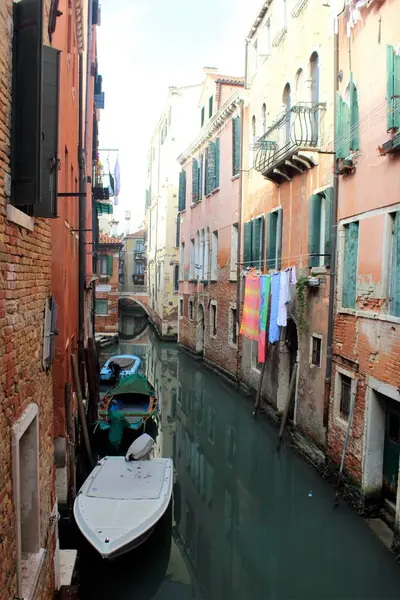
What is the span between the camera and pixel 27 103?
9.77ft

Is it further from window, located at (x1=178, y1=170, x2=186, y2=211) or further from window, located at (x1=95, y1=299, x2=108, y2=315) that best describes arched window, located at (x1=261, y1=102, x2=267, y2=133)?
window, located at (x1=95, y1=299, x2=108, y2=315)

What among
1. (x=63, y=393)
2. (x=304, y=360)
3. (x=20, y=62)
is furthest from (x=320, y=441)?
(x=20, y=62)

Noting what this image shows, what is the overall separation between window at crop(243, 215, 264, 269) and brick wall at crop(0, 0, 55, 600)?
34.0 ft

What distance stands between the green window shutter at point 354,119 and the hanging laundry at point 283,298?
3017 mm

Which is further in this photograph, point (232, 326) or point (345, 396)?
point (232, 326)

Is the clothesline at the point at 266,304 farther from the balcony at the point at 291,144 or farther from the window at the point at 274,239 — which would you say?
the balcony at the point at 291,144

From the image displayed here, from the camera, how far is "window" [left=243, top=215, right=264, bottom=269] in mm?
14094

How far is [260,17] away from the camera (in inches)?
558

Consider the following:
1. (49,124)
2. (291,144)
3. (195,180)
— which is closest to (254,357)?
(291,144)

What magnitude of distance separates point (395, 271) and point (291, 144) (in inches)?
173

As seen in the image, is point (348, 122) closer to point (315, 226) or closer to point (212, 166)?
point (315, 226)

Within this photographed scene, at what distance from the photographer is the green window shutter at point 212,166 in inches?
758

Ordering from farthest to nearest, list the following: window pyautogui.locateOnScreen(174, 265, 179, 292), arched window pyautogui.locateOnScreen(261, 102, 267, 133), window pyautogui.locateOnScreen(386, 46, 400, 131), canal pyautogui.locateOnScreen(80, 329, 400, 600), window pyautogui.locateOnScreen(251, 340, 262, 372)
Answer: window pyautogui.locateOnScreen(174, 265, 179, 292), window pyautogui.locateOnScreen(251, 340, 262, 372), arched window pyautogui.locateOnScreen(261, 102, 267, 133), window pyautogui.locateOnScreen(386, 46, 400, 131), canal pyautogui.locateOnScreen(80, 329, 400, 600)

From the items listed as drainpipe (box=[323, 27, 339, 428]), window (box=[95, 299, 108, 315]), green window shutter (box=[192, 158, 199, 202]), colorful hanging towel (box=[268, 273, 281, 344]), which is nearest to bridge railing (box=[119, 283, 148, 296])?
window (box=[95, 299, 108, 315])
